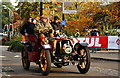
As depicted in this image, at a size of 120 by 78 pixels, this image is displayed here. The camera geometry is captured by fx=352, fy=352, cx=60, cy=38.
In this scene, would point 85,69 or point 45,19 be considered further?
point 45,19

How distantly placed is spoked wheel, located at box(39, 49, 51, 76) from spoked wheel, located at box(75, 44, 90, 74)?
1.13 meters

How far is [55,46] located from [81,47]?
0.82 metres

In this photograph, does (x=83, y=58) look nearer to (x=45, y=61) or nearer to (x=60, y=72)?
(x=60, y=72)

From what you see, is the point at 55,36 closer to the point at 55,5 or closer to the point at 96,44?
the point at 96,44

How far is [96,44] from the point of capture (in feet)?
80.1

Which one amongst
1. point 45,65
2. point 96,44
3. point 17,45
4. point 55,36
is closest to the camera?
point 45,65

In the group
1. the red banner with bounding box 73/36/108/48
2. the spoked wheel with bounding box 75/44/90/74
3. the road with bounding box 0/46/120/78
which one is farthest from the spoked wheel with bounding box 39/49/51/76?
the red banner with bounding box 73/36/108/48

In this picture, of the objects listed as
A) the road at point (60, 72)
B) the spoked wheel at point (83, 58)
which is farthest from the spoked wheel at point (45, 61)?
the spoked wheel at point (83, 58)

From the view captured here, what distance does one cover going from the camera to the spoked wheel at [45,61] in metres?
10.2

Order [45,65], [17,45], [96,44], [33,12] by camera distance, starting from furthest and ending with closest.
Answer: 1. [33,12]
2. [17,45]
3. [96,44]
4. [45,65]

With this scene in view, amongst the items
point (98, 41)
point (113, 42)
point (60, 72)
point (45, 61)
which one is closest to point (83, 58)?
point (60, 72)

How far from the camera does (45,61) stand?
34.4 ft

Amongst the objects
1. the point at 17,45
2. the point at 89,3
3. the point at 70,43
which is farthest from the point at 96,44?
the point at 70,43

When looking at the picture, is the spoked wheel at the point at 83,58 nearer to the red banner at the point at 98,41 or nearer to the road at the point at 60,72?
the road at the point at 60,72
